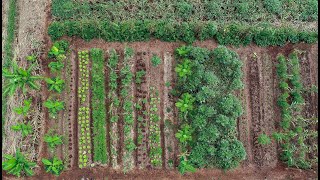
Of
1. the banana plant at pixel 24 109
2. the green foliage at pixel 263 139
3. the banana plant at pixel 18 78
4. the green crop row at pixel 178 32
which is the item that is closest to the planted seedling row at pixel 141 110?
the green crop row at pixel 178 32

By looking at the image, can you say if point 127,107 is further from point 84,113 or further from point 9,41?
point 9,41

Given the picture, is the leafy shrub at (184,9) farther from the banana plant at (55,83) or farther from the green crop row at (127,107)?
the banana plant at (55,83)

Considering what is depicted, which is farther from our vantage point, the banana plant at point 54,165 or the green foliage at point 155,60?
the green foliage at point 155,60

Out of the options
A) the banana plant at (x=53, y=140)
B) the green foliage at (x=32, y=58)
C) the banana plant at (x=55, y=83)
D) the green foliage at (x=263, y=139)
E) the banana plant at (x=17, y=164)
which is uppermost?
the green foliage at (x=32, y=58)

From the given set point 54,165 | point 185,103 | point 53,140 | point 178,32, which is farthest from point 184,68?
point 54,165

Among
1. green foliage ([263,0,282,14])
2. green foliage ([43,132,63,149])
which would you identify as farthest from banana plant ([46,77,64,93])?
green foliage ([263,0,282,14])
